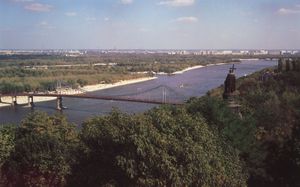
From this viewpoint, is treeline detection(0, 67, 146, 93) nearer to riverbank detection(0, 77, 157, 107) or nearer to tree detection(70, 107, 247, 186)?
riverbank detection(0, 77, 157, 107)

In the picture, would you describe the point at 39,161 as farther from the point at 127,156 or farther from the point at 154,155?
the point at 154,155

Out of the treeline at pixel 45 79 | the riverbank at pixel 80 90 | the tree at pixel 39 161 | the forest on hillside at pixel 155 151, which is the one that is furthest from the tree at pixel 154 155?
the treeline at pixel 45 79

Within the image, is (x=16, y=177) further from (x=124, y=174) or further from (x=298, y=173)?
(x=298, y=173)

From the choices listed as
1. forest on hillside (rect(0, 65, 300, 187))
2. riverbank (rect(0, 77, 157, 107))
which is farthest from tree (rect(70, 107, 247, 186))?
riverbank (rect(0, 77, 157, 107))

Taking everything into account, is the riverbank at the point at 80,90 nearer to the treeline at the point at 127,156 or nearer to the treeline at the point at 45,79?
the treeline at the point at 45,79

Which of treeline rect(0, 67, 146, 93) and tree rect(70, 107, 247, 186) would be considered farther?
treeline rect(0, 67, 146, 93)

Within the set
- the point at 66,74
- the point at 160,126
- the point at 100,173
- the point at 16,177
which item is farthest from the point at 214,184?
the point at 66,74

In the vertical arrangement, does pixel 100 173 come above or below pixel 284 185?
above

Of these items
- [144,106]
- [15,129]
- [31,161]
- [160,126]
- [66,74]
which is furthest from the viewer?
[66,74]
